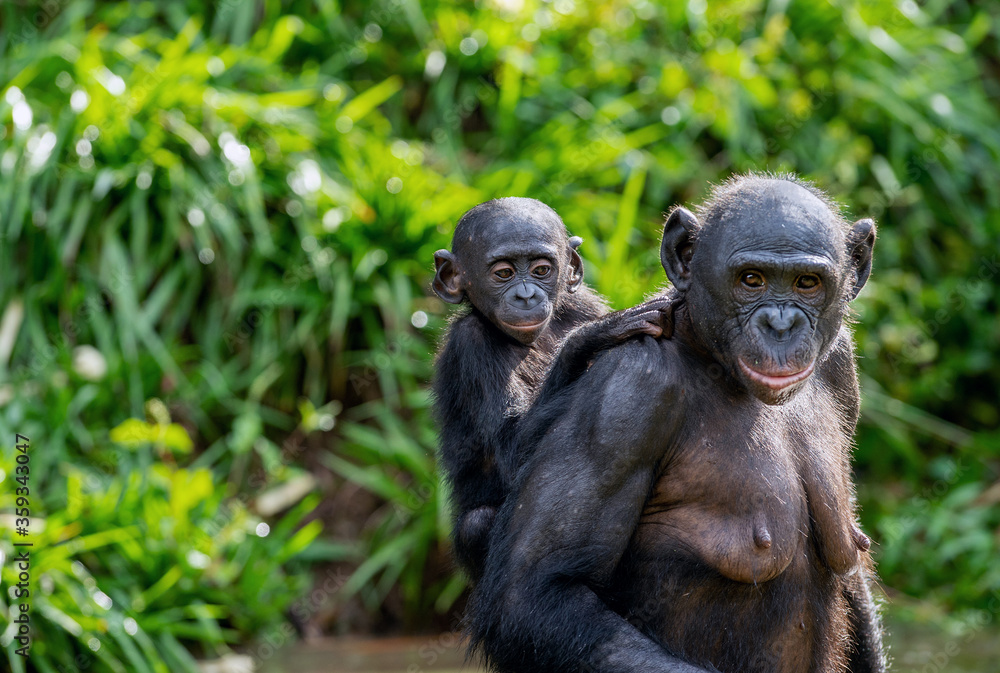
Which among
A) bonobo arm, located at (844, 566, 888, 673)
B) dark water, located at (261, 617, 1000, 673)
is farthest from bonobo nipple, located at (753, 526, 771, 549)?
dark water, located at (261, 617, 1000, 673)

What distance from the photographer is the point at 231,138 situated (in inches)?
278

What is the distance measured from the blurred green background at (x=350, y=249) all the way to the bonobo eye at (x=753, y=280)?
3.64 meters

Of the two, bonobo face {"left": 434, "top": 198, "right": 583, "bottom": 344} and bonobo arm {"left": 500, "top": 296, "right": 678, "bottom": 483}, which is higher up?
bonobo arm {"left": 500, "top": 296, "right": 678, "bottom": 483}

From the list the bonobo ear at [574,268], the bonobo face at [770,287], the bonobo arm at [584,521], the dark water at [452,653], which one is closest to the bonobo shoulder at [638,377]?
the bonobo arm at [584,521]

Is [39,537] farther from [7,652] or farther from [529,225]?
[529,225]

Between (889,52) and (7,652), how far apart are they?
7190mm

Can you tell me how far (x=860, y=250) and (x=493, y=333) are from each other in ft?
5.47

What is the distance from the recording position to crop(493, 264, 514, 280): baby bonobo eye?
4.11 m

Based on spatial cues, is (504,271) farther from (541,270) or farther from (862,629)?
(862,629)

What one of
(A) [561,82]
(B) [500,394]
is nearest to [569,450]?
(B) [500,394]

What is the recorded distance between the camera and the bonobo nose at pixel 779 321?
2.56m

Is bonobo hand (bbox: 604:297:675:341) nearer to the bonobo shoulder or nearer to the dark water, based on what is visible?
the bonobo shoulder

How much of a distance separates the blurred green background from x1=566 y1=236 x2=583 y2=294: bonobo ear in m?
1.87

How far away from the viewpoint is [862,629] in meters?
3.20
